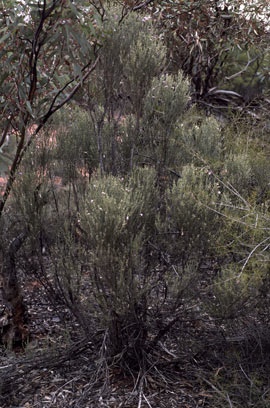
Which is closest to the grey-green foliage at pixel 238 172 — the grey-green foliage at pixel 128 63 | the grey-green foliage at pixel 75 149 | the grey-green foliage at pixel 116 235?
the grey-green foliage at pixel 128 63

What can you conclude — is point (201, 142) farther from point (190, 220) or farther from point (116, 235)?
point (116, 235)

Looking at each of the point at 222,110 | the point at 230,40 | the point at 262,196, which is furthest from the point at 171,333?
the point at 222,110

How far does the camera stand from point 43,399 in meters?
3.26

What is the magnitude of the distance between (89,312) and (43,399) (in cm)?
84

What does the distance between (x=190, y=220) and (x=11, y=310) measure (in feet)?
5.37

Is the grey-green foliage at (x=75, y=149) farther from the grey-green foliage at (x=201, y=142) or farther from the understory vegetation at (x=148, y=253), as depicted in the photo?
the grey-green foliage at (x=201, y=142)

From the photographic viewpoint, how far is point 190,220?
10.5ft

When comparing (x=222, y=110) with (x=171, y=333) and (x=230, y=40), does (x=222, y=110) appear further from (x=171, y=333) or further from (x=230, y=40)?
(x=171, y=333)

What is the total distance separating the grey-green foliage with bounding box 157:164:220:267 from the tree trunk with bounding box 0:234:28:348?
1215 millimetres

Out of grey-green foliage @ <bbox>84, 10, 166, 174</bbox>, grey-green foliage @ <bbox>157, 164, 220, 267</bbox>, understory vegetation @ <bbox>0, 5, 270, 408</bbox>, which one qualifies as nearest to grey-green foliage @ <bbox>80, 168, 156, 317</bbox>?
understory vegetation @ <bbox>0, 5, 270, 408</bbox>

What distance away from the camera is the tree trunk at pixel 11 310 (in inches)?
156

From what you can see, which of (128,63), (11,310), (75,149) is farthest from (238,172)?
(11,310)

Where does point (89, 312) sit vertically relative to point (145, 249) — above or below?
below

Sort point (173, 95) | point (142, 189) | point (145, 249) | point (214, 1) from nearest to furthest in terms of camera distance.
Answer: point (142, 189)
point (145, 249)
point (173, 95)
point (214, 1)
